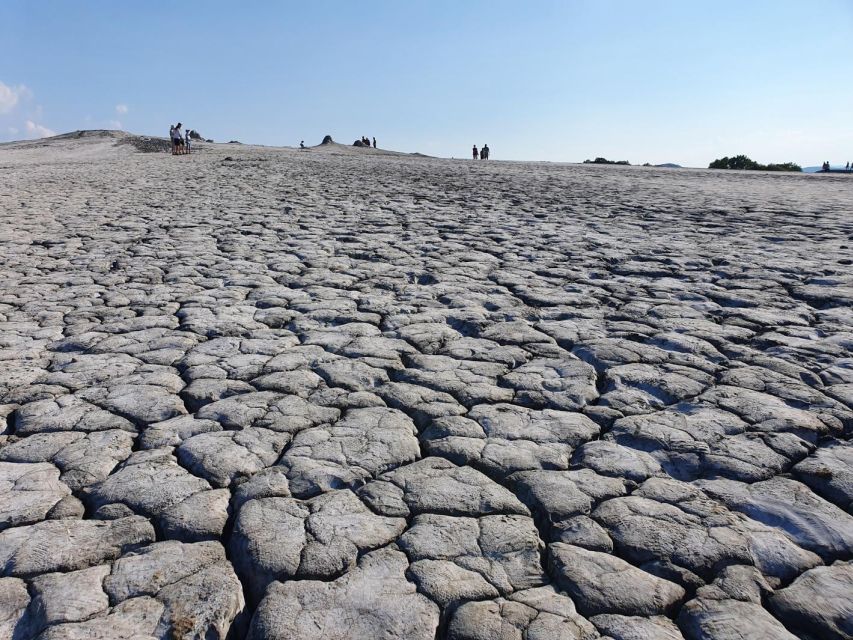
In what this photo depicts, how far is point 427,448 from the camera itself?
2.21 m

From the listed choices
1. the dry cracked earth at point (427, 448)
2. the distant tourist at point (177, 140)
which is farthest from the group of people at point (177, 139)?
the dry cracked earth at point (427, 448)

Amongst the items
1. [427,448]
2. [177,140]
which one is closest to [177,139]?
[177,140]

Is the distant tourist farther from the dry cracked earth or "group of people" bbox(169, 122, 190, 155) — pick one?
the dry cracked earth

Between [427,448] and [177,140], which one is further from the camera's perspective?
[177,140]

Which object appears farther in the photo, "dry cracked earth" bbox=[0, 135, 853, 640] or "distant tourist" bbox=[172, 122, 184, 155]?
"distant tourist" bbox=[172, 122, 184, 155]

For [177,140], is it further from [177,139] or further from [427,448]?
[427,448]

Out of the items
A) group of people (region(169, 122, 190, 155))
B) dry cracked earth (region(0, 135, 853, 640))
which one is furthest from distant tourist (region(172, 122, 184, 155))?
dry cracked earth (region(0, 135, 853, 640))

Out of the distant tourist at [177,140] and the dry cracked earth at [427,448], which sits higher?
the distant tourist at [177,140]

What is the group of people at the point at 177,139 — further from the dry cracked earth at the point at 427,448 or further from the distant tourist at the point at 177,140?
the dry cracked earth at the point at 427,448

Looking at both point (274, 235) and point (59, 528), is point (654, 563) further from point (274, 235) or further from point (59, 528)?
point (274, 235)

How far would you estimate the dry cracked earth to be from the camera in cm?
151

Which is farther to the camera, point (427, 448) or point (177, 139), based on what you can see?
point (177, 139)

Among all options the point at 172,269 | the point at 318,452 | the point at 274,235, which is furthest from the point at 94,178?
the point at 318,452

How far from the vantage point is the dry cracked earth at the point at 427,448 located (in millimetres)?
1506
